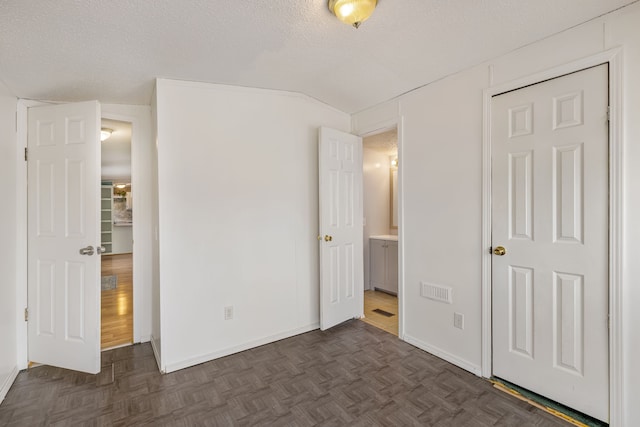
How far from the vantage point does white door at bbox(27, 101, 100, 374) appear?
2488 mm

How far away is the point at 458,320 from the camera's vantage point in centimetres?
253

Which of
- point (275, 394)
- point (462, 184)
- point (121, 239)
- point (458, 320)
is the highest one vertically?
point (462, 184)

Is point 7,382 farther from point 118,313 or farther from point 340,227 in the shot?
point 340,227

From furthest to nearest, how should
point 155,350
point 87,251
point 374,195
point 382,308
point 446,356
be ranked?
point 374,195, point 382,308, point 155,350, point 446,356, point 87,251

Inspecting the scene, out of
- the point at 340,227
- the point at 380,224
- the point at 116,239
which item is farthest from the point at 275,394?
the point at 116,239

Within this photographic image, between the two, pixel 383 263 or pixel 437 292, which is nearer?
pixel 437 292

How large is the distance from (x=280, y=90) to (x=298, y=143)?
54 centimetres

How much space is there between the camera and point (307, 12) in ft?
5.87

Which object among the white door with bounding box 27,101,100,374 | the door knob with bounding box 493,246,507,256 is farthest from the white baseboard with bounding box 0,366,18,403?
the door knob with bounding box 493,246,507,256

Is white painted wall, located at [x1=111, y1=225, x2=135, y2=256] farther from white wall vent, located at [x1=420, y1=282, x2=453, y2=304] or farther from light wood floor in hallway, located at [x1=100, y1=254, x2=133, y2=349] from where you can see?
white wall vent, located at [x1=420, y1=282, x2=453, y2=304]

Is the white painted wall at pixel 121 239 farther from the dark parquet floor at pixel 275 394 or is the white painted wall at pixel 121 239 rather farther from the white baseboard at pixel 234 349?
the white baseboard at pixel 234 349

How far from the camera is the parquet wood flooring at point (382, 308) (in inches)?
133

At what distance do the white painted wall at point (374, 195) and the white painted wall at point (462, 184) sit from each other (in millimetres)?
1628

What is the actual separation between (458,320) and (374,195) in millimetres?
2736
